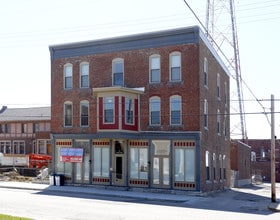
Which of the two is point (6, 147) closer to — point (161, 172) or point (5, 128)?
point (5, 128)

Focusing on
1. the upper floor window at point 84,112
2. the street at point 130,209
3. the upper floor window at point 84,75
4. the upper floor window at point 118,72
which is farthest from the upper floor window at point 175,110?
the upper floor window at point 84,75

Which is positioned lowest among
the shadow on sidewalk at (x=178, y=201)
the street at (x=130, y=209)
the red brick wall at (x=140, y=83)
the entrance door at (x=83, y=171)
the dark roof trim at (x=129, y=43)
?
the shadow on sidewalk at (x=178, y=201)

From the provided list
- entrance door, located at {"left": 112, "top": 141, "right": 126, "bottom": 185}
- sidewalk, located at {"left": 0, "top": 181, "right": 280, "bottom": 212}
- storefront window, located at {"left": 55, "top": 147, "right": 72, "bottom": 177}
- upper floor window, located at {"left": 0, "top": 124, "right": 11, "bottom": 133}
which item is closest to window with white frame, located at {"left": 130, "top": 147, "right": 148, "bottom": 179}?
entrance door, located at {"left": 112, "top": 141, "right": 126, "bottom": 185}

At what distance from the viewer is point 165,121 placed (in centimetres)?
3434

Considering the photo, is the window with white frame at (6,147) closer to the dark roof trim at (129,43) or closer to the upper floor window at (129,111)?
the dark roof trim at (129,43)

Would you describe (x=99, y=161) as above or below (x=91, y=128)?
below

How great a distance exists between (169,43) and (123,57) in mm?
4223

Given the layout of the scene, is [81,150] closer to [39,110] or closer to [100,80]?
[100,80]

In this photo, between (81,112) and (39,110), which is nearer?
(81,112)

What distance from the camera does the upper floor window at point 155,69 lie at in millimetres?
34969

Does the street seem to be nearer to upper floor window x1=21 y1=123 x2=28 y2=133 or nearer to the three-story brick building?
the three-story brick building

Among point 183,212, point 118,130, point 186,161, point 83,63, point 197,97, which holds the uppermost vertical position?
point 83,63

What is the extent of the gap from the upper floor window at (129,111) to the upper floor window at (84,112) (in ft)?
14.3

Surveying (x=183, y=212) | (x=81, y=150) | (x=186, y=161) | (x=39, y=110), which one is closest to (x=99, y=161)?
(x=81, y=150)
